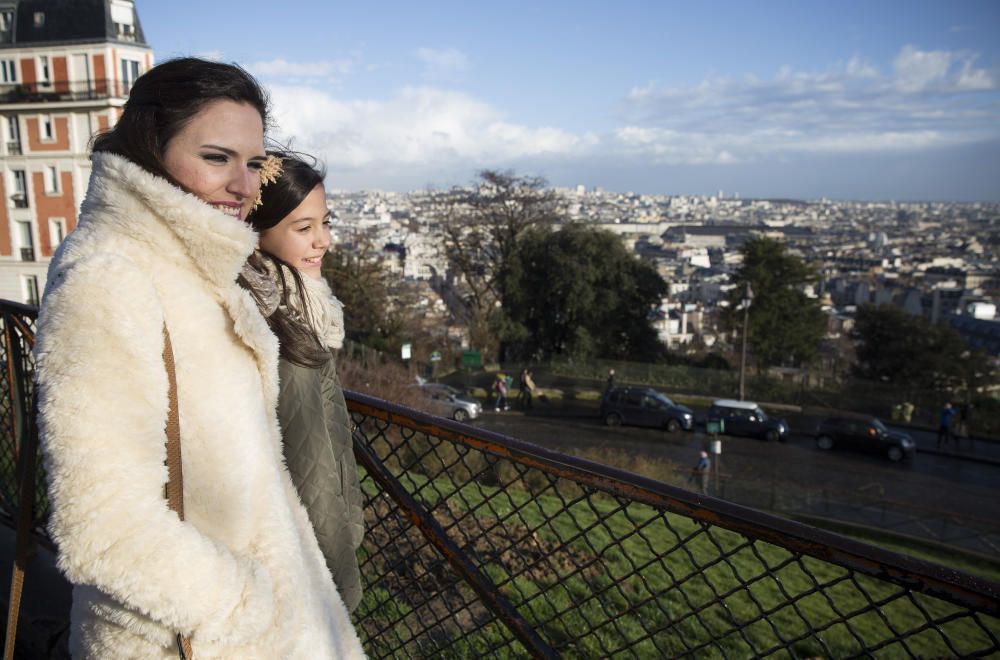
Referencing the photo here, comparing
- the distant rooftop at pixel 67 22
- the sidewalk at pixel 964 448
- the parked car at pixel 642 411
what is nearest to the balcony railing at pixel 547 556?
the parked car at pixel 642 411

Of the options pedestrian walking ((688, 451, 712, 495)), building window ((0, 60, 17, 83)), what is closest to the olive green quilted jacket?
pedestrian walking ((688, 451, 712, 495))

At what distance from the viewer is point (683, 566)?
25.6ft

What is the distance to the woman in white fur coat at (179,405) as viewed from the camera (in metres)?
1.13

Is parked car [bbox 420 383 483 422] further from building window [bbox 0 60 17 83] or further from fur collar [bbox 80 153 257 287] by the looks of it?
building window [bbox 0 60 17 83]

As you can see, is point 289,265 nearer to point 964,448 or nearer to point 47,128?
point 964,448

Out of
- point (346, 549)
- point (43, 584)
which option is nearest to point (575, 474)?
point (346, 549)

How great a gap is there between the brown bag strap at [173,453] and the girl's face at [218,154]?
1.17 ft

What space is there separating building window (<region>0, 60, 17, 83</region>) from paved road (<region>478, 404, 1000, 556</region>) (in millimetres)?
22765

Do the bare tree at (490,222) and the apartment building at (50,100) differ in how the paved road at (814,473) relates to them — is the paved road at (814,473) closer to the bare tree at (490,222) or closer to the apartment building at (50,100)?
the bare tree at (490,222)

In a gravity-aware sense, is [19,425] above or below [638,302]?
above

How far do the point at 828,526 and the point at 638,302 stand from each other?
54.4 ft

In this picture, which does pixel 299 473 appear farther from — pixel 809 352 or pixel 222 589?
pixel 809 352

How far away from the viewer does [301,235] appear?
87.2 inches

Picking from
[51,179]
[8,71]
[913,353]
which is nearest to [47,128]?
[51,179]
